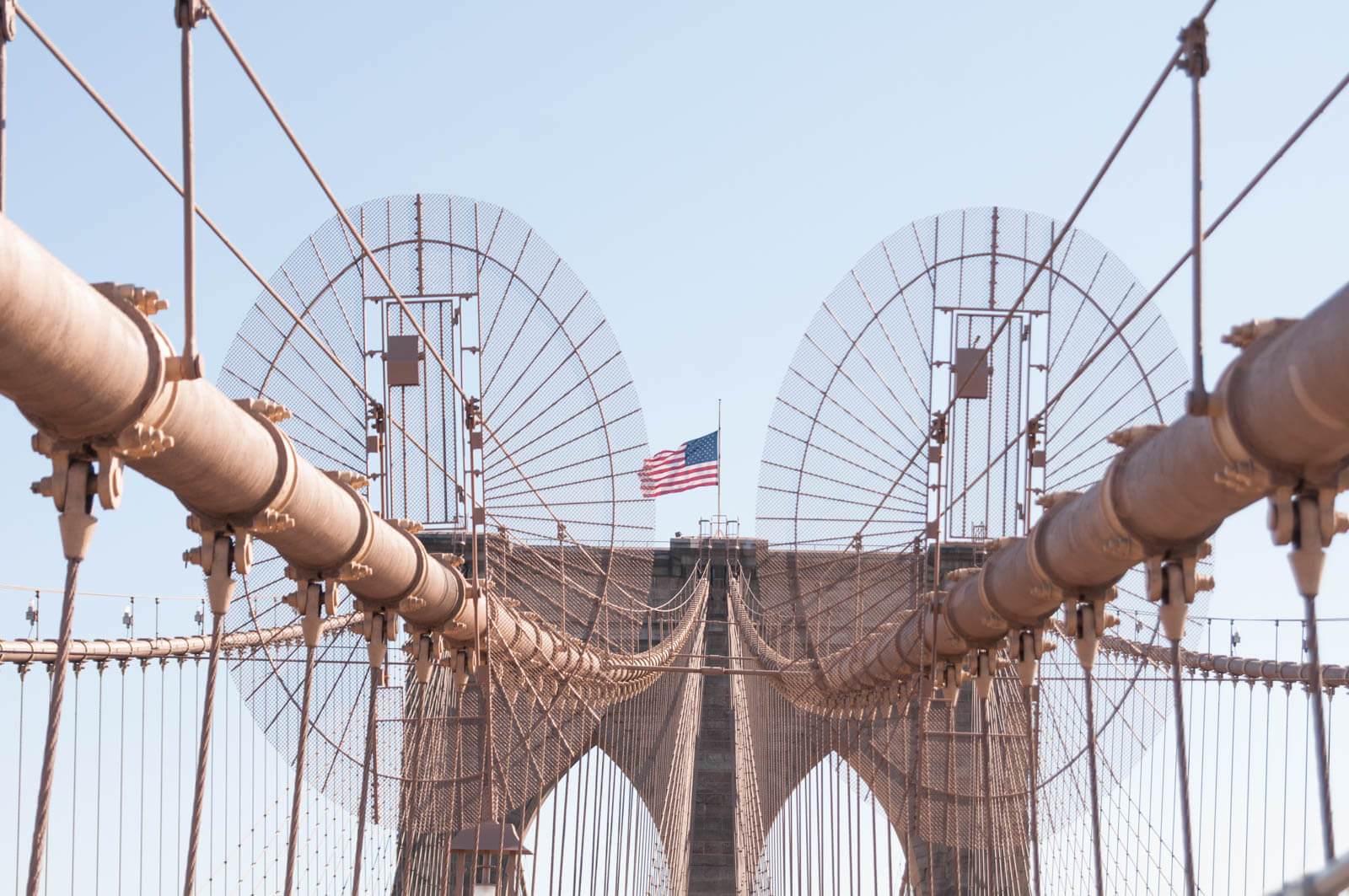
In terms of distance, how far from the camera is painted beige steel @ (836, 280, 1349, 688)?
636cm

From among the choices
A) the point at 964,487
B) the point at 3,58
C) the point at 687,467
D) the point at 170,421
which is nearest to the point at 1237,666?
the point at 964,487

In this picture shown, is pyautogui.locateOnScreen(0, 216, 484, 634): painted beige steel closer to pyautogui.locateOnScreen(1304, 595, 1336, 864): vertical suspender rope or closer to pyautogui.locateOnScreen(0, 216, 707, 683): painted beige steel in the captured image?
pyautogui.locateOnScreen(0, 216, 707, 683): painted beige steel

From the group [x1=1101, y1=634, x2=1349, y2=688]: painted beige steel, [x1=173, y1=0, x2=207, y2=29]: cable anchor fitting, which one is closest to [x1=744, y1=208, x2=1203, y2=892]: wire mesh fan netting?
[x1=1101, y1=634, x2=1349, y2=688]: painted beige steel

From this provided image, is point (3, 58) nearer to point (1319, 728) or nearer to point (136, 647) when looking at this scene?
point (1319, 728)

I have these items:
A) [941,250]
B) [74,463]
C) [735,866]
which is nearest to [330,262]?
[941,250]

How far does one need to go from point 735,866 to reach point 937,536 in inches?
1016

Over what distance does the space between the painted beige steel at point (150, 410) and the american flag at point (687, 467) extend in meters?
30.7

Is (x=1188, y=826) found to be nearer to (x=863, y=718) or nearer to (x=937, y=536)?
(x=937, y=536)

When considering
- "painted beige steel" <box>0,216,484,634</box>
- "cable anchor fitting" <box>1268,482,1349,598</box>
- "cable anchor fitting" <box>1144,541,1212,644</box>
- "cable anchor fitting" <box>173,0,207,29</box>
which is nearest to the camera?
"painted beige steel" <box>0,216,484,634</box>

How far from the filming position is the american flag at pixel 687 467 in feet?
139

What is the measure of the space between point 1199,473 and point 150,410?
473cm

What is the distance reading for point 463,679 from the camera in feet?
55.6

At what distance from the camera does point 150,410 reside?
748cm

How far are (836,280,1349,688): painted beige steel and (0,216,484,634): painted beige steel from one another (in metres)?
4.47
